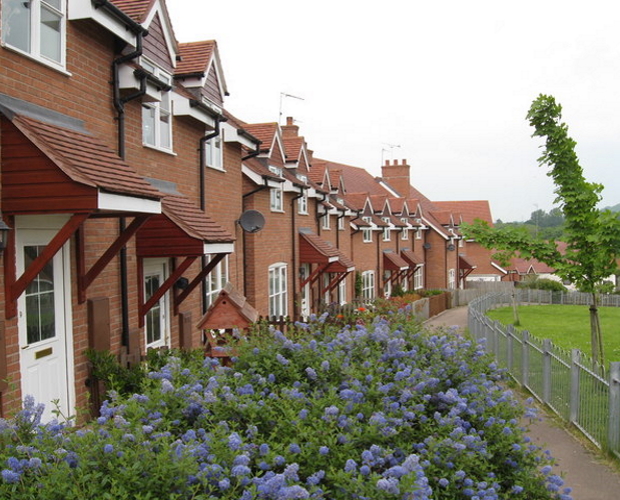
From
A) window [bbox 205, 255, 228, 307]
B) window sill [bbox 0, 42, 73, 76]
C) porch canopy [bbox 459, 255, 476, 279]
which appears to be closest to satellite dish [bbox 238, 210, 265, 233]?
window [bbox 205, 255, 228, 307]

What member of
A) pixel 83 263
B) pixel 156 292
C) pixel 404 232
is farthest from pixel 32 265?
pixel 404 232

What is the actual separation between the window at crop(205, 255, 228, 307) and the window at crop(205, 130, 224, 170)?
2131 mm

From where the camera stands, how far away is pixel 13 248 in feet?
22.5

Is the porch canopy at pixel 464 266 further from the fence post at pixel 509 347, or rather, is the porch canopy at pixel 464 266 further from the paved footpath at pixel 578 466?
the paved footpath at pixel 578 466

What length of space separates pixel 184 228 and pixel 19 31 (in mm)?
3905

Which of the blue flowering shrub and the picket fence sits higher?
the blue flowering shrub

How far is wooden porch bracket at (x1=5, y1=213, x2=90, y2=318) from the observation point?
21.7ft

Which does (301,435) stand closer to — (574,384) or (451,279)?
(574,384)

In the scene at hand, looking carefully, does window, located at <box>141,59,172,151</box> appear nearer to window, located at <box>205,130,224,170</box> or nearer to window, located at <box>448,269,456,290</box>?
window, located at <box>205,130,224,170</box>

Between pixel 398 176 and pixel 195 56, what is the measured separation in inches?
1360

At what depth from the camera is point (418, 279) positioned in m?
41.1

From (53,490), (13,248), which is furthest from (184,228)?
(53,490)

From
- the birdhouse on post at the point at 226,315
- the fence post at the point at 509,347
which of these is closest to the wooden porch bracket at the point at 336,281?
the fence post at the point at 509,347

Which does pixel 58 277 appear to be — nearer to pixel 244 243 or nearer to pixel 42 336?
pixel 42 336
